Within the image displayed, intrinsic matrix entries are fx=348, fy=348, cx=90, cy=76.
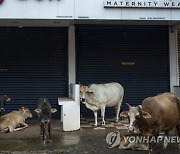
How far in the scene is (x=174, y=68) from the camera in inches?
549

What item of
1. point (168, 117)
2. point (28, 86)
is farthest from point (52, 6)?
point (168, 117)

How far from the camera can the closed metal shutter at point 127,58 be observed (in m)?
13.7

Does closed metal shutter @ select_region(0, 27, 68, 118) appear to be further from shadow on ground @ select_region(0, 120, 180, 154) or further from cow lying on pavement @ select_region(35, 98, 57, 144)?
cow lying on pavement @ select_region(35, 98, 57, 144)

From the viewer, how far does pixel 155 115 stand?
724cm

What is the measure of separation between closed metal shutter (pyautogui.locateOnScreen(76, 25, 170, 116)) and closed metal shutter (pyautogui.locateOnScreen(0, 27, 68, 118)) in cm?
75

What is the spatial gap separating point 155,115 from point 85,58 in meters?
6.82

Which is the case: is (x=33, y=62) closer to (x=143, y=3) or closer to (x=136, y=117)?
(x=143, y=3)

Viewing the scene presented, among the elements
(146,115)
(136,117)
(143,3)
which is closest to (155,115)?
(146,115)

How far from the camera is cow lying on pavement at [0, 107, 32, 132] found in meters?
10.7

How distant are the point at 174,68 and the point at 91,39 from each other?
3.52 metres

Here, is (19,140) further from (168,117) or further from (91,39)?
(91,39)
